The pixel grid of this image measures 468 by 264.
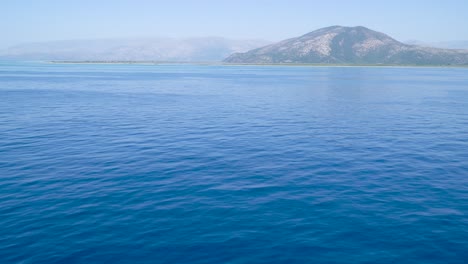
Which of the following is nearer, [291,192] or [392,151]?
[291,192]

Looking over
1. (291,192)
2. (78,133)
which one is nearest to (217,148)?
(291,192)

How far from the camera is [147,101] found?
10438 cm

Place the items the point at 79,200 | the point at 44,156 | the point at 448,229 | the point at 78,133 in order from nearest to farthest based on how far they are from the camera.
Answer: the point at 448,229 → the point at 79,200 → the point at 44,156 → the point at 78,133

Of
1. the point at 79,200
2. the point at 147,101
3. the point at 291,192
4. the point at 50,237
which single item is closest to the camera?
the point at 50,237

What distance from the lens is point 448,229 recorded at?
2541cm

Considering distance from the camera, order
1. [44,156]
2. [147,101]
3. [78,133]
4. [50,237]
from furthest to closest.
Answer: [147,101] < [78,133] < [44,156] < [50,237]

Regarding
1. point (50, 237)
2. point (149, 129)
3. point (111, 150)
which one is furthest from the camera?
point (149, 129)

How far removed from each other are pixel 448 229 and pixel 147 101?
3588 inches

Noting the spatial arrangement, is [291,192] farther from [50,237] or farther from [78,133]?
[78,133]

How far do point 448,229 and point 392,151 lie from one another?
2399 centimetres

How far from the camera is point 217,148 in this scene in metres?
49.0

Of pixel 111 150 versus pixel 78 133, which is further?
pixel 78 133

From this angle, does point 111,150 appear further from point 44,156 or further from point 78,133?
point 78,133

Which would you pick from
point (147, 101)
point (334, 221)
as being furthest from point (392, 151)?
point (147, 101)
